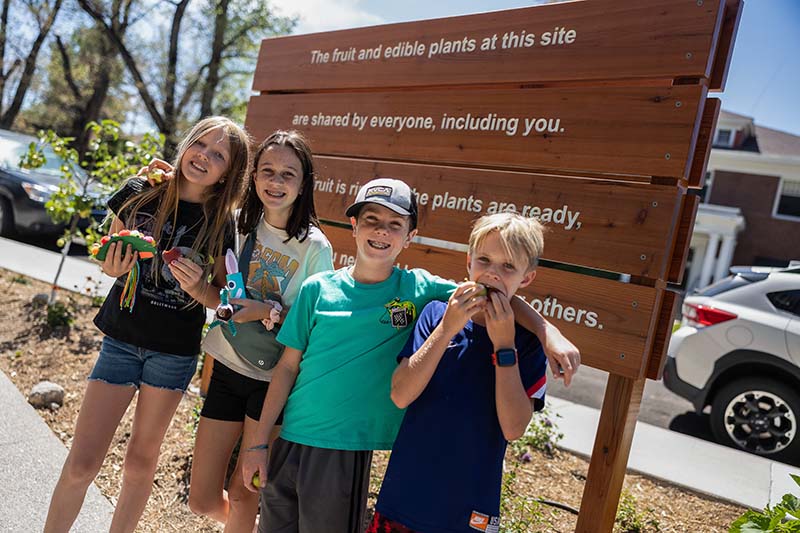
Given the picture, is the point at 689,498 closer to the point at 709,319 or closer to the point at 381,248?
the point at 709,319

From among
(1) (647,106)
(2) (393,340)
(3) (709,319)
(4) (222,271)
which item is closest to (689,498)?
(3) (709,319)

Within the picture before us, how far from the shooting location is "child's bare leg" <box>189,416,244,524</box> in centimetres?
248

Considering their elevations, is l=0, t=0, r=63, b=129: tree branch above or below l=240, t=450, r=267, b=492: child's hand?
above

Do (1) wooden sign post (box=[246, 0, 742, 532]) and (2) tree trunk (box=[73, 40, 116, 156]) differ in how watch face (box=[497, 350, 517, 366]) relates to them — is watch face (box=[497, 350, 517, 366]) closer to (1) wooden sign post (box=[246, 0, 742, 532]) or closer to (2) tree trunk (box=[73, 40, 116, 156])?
(1) wooden sign post (box=[246, 0, 742, 532])

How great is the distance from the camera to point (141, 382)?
8.13 feet

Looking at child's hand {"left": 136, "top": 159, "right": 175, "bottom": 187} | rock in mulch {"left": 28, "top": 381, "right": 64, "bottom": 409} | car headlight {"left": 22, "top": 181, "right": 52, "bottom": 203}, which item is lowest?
rock in mulch {"left": 28, "top": 381, "right": 64, "bottom": 409}

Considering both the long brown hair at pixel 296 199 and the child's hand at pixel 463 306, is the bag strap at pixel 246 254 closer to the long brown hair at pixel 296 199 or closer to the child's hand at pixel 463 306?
the long brown hair at pixel 296 199

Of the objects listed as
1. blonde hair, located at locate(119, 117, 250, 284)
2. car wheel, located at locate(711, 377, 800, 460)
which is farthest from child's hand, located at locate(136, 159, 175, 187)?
car wheel, located at locate(711, 377, 800, 460)

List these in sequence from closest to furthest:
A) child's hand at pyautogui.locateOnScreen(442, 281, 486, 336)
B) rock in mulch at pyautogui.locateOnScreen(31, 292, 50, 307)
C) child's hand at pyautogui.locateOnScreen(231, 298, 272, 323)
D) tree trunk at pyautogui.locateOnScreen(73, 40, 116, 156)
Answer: child's hand at pyautogui.locateOnScreen(442, 281, 486, 336)
child's hand at pyautogui.locateOnScreen(231, 298, 272, 323)
rock in mulch at pyautogui.locateOnScreen(31, 292, 50, 307)
tree trunk at pyautogui.locateOnScreen(73, 40, 116, 156)

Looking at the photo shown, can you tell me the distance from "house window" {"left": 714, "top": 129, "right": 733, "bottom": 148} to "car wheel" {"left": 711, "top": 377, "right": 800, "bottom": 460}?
73.8ft

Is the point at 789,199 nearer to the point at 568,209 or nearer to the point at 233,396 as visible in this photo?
the point at 568,209

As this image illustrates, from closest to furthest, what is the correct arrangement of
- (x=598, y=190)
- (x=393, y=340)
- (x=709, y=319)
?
(x=393, y=340) < (x=598, y=190) < (x=709, y=319)

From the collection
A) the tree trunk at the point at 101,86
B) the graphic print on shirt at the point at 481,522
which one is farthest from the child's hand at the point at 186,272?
the tree trunk at the point at 101,86

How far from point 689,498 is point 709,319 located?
223 centimetres
